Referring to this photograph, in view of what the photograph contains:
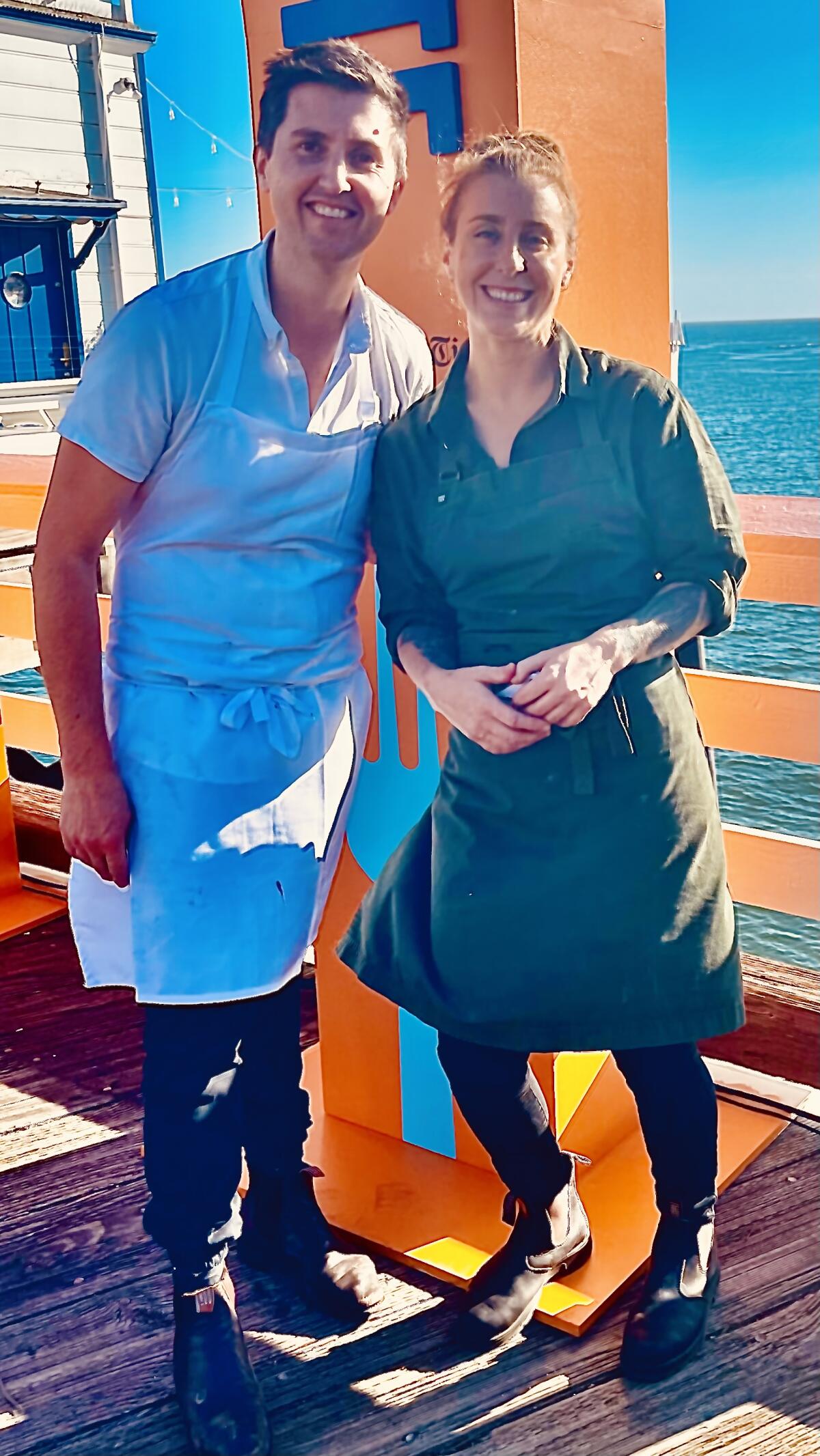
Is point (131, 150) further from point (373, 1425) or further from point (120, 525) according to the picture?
point (373, 1425)

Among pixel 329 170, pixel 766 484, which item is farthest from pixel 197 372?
pixel 766 484

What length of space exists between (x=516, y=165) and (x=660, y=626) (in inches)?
18.8

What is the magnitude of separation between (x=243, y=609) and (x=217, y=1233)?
702 mm

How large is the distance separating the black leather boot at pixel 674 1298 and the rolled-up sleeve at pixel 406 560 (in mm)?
718

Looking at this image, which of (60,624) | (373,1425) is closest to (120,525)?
(60,624)

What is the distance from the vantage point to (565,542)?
1346 mm

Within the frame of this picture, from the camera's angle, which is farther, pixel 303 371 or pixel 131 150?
pixel 131 150

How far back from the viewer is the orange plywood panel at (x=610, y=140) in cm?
150

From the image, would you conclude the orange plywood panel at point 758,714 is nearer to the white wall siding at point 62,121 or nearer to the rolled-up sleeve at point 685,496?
the rolled-up sleeve at point 685,496

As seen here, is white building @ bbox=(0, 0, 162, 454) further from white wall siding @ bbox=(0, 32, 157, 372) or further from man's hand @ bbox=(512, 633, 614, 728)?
man's hand @ bbox=(512, 633, 614, 728)

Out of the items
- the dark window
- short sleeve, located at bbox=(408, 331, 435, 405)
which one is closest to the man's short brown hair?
short sleeve, located at bbox=(408, 331, 435, 405)

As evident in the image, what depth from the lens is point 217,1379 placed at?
1472 mm

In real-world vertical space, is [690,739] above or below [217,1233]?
above

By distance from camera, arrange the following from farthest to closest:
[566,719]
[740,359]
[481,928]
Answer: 1. [740,359]
2. [481,928]
3. [566,719]
